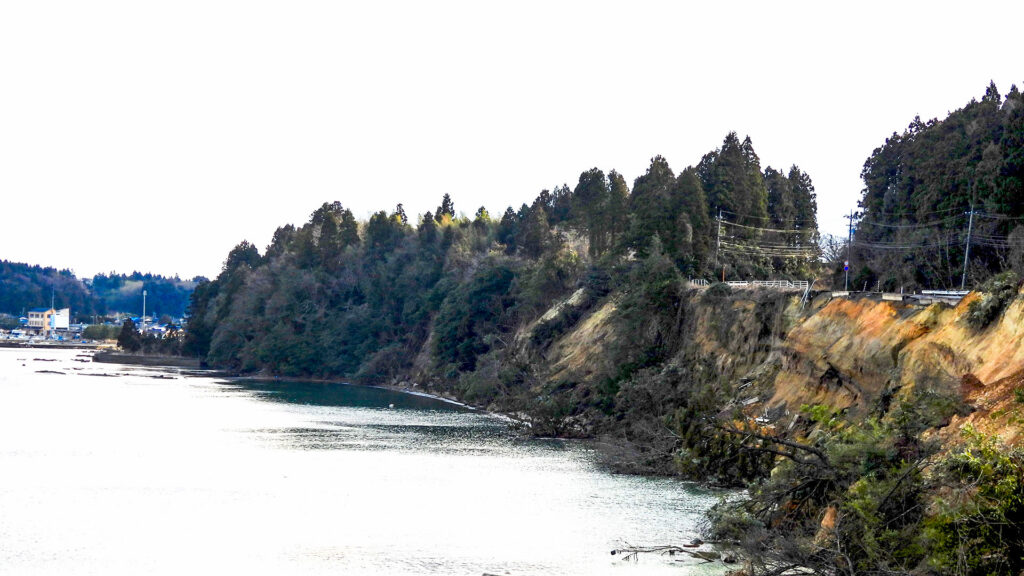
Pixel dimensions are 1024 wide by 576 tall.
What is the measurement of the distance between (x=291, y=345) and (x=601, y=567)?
107m

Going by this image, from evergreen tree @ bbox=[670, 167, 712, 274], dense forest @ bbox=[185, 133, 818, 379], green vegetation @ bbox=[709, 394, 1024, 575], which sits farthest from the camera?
dense forest @ bbox=[185, 133, 818, 379]

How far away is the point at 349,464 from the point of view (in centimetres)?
5050

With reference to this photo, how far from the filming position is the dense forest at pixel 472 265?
261 feet

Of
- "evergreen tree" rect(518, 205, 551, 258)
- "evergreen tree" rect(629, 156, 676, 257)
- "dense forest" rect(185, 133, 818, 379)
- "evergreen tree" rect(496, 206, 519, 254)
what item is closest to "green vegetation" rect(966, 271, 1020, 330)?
"dense forest" rect(185, 133, 818, 379)

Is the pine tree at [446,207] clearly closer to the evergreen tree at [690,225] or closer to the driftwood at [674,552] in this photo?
the evergreen tree at [690,225]

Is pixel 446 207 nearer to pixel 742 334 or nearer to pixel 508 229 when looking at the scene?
pixel 508 229

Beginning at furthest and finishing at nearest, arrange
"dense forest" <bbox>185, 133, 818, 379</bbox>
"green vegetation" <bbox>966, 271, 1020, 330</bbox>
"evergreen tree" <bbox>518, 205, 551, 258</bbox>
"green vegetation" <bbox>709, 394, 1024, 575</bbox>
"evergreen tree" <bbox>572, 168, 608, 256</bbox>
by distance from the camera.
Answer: "evergreen tree" <bbox>518, 205, 551, 258</bbox> < "evergreen tree" <bbox>572, 168, 608, 256</bbox> < "dense forest" <bbox>185, 133, 818, 379</bbox> < "green vegetation" <bbox>966, 271, 1020, 330</bbox> < "green vegetation" <bbox>709, 394, 1024, 575</bbox>

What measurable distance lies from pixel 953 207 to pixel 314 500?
41755 mm

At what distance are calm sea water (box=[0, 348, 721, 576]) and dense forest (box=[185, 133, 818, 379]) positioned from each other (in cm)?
1981

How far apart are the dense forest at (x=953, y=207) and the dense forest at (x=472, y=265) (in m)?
11.1

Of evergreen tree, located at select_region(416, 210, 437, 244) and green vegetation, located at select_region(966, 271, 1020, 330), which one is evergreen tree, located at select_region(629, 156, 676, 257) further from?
evergreen tree, located at select_region(416, 210, 437, 244)

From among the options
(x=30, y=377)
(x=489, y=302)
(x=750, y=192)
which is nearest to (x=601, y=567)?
(x=750, y=192)

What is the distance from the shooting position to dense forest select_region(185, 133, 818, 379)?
79.6 metres

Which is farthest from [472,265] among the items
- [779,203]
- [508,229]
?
[779,203]
